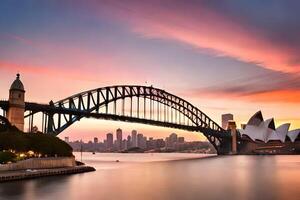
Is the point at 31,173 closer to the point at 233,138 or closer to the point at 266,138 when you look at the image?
the point at 233,138

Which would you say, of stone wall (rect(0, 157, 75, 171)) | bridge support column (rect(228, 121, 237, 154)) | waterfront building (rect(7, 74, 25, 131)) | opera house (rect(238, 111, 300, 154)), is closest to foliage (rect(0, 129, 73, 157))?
stone wall (rect(0, 157, 75, 171))

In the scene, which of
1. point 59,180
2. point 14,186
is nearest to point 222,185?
point 59,180

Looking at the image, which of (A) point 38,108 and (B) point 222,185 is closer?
(B) point 222,185

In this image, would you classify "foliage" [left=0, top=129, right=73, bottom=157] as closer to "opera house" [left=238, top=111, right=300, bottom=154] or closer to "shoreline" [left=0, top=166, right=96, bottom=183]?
"shoreline" [left=0, top=166, right=96, bottom=183]

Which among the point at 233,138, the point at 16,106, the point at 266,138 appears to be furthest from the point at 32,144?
the point at 266,138

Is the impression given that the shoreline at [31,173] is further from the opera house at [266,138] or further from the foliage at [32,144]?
the opera house at [266,138]

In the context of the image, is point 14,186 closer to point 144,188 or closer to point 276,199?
point 144,188
